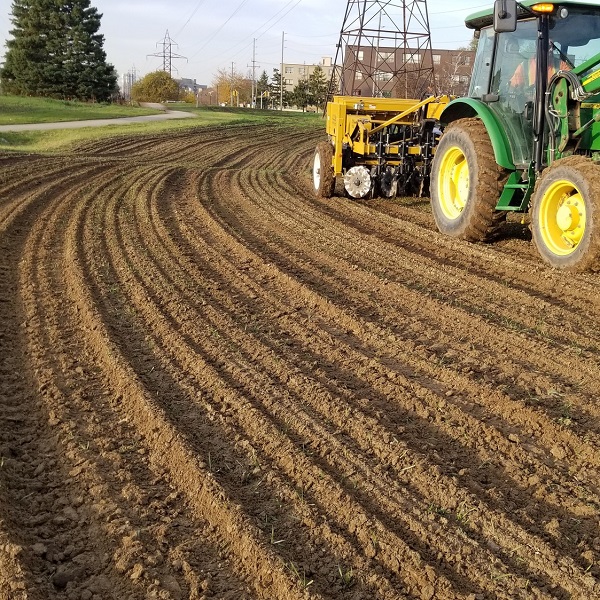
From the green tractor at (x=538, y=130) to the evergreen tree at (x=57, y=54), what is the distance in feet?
140

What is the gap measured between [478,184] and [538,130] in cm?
81

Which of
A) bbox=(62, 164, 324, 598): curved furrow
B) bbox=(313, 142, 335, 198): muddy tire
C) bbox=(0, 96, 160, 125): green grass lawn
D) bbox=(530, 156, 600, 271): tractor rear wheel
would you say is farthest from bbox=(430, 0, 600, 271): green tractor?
bbox=(0, 96, 160, 125): green grass lawn

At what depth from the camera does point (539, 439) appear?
132 inches

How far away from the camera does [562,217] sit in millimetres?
6285

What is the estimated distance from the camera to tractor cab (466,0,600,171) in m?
6.72

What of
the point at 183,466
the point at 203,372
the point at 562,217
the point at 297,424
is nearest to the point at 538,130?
the point at 562,217

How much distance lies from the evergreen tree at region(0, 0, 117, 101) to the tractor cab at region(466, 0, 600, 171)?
42873mm

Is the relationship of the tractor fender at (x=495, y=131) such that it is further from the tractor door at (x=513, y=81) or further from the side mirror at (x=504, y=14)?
the side mirror at (x=504, y=14)

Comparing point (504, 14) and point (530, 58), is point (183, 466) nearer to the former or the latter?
point (504, 14)

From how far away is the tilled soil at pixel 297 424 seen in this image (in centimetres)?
247

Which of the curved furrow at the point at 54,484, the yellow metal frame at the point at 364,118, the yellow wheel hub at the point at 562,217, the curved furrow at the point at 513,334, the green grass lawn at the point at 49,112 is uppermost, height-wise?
the yellow metal frame at the point at 364,118

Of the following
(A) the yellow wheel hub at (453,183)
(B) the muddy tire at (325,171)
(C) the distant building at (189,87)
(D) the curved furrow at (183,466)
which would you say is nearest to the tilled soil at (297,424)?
(D) the curved furrow at (183,466)

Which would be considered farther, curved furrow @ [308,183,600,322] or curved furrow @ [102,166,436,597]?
curved furrow @ [308,183,600,322]

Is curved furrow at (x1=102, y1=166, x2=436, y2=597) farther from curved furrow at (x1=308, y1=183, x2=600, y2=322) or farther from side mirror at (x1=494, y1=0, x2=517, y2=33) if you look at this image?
side mirror at (x1=494, y1=0, x2=517, y2=33)
